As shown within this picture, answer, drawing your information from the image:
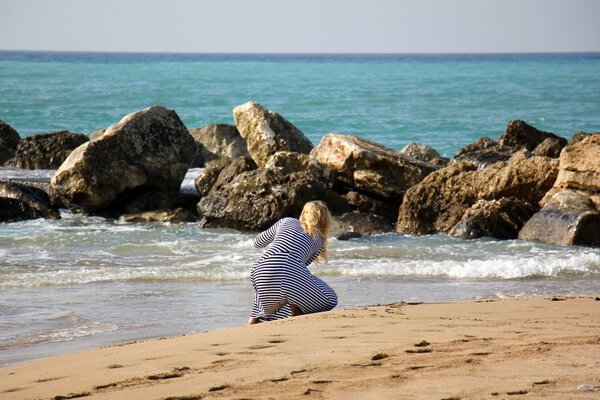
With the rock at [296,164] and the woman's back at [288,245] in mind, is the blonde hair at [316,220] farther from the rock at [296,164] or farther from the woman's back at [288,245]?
the rock at [296,164]

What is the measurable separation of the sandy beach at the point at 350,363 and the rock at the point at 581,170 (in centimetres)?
621

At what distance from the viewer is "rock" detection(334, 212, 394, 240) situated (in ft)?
38.5

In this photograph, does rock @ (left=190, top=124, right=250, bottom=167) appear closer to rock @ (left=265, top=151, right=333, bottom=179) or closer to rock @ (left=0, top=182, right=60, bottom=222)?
rock @ (left=265, top=151, right=333, bottom=179)

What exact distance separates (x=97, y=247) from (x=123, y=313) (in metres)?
4.10

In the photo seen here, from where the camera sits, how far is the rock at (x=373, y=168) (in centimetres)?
1282

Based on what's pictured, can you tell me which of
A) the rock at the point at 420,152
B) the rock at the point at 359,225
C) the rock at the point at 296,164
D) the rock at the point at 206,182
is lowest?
the rock at the point at 359,225

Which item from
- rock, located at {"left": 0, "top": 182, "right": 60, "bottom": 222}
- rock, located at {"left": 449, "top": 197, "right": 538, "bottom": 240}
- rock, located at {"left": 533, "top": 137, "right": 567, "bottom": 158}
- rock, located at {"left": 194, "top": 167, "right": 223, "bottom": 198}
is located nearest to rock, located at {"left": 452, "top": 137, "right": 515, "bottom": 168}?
rock, located at {"left": 533, "top": 137, "right": 567, "bottom": 158}

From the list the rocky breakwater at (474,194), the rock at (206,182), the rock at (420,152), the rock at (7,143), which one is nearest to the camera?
the rocky breakwater at (474,194)

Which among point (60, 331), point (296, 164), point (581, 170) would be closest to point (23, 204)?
point (296, 164)

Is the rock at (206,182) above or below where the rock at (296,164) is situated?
below

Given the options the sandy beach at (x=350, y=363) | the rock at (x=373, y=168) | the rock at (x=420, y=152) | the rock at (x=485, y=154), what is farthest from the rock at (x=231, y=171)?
the sandy beach at (x=350, y=363)

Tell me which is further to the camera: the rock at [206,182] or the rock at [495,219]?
the rock at [206,182]

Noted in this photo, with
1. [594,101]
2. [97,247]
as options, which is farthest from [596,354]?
[594,101]

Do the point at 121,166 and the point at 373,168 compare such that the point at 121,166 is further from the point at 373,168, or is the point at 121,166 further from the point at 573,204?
the point at 573,204
